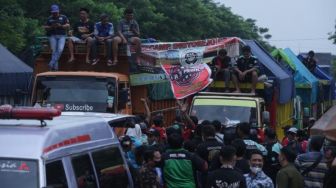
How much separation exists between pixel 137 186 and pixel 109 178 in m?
1.18

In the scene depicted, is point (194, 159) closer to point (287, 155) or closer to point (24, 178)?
point (287, 155)

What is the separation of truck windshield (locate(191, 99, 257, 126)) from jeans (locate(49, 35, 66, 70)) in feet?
10.0

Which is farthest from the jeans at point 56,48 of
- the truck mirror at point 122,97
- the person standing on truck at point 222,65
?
the person standing on truck at point 222,65

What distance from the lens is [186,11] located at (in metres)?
48.1

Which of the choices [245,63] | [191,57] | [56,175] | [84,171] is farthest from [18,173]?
[245,63]

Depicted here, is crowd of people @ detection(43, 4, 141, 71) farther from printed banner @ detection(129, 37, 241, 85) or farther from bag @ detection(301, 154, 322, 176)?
bag @ detection(301, 154, 322, 176)

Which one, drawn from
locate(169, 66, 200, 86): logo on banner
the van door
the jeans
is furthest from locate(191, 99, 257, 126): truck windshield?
the van door

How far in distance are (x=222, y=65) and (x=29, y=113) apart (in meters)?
10.9

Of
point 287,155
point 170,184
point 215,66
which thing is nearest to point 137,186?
point 170,184

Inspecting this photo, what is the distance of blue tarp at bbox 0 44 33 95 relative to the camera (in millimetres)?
22281

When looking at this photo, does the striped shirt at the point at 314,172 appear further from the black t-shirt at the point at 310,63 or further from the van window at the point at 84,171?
the black t-shirt at the point at 310,63

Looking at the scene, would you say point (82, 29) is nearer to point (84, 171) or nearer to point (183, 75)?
point (183, 75)

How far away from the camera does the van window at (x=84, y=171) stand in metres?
6.83

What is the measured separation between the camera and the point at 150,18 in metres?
43.0
